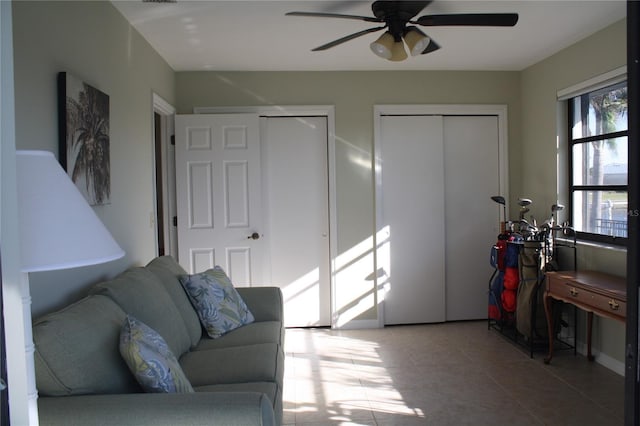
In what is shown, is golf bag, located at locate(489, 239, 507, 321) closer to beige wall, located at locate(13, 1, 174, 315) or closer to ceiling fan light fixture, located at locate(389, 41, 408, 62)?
ceiling fan light fixture, located at locate(389, 41, 408, 62)

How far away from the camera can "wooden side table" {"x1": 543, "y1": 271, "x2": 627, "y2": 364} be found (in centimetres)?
286

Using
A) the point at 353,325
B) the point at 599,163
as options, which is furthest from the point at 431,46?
the point at 353,325

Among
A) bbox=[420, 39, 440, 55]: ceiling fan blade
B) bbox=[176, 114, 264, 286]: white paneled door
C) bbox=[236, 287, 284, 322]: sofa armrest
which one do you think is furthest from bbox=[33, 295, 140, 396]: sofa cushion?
bbox=[176, 114, 264, 286]: white paneled door

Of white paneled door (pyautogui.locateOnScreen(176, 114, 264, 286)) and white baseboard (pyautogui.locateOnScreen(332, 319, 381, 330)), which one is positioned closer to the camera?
white paneled door (pyautogui.locateOnScreen(176, 114, 264, 286))

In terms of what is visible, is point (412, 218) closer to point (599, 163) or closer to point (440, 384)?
point (599, 163)

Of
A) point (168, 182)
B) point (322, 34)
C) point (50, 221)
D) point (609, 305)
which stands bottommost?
point (609, 305)

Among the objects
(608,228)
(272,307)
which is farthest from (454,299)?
(272,307)

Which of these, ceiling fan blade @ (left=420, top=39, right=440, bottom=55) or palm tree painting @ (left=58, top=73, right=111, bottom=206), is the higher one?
ceiling fan blade @ (left=420, top=39, right=440, bottom=55)

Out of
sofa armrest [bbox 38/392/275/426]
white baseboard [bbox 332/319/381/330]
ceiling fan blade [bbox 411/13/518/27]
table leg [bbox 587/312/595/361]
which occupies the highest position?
ceiling fan blade [bbox 411/13/518/27]

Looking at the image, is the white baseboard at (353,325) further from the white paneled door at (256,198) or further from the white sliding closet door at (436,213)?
the white paneled door at (256,198)

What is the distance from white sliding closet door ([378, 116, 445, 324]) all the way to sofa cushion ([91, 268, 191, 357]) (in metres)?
2.52

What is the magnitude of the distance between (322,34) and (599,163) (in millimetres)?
2356

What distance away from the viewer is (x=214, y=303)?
2.85 m

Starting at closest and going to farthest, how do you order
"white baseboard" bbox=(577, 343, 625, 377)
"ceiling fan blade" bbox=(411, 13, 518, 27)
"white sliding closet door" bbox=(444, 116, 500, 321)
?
"ceiling fan blade" bbox=(411, 13, 518, 27), "white baseboard" bbox=(577, 343, 625, 377), "white sliding closet door" bbox=(444, 116, 500, 321)
